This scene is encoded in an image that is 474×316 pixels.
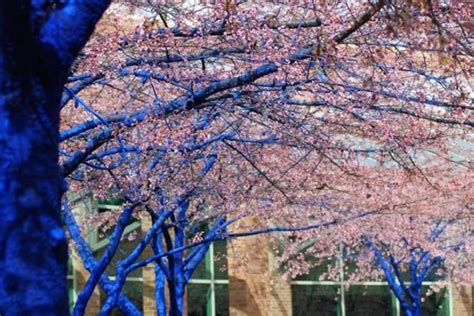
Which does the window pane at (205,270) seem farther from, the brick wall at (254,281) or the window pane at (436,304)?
the window pane at (436,304)

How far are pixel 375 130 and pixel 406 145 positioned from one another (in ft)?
1.21

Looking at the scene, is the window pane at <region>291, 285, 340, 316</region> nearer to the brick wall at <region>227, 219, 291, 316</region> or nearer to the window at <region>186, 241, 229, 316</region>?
the brick wall at <region>227, 219, 291, 316</region>

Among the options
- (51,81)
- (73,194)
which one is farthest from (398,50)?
(73,194)

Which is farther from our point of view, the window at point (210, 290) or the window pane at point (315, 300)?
the window pane at point (315, 300)

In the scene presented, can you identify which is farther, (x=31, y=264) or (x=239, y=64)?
(x=239, y=64)

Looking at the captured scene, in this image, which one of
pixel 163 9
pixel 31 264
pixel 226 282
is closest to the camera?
pixel 31 264

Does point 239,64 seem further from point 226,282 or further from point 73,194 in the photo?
point 226,282

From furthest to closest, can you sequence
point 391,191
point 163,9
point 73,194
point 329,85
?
point 391,191 → point 73,194 → point 163,9 → point 329,85

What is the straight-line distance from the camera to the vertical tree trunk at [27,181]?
441cm

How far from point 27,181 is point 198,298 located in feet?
64.7

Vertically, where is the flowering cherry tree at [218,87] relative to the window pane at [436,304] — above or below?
above

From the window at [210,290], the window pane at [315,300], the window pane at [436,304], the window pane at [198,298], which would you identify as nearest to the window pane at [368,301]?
the window pane at [315,300]

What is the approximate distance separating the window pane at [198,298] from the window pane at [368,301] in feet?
13.6

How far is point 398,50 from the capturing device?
7.46 meters
